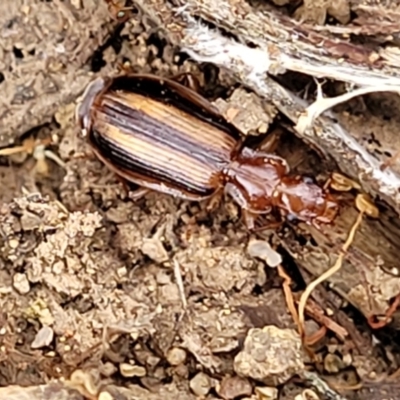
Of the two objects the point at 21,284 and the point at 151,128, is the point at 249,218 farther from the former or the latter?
the point at 21,284

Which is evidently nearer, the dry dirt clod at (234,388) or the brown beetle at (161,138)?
the dry dirt clod at (234,388)

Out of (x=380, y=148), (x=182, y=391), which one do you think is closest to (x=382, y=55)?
(x=380, y=148)

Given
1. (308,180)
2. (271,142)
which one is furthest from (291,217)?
(271,142)

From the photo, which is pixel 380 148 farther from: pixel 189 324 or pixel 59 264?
pixel 59 264

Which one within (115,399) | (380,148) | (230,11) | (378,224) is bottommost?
(115,399)

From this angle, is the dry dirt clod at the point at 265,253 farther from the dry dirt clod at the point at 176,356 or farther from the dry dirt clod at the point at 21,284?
the dry dirt clod at the point at 21,284

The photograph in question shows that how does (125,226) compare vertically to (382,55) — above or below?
below

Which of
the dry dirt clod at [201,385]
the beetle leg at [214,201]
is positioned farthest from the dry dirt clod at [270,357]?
the beetle leg at [214,201]
